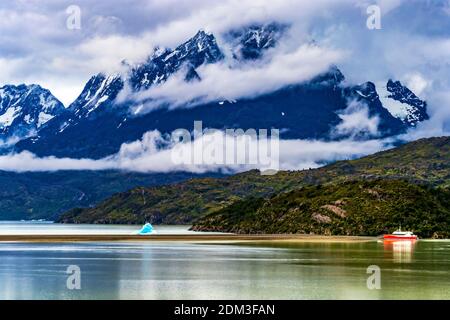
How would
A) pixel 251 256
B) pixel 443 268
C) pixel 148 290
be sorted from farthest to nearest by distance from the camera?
pixel 251 256 < pixel 443 268 < pixel 148 290

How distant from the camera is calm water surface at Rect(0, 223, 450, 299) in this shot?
11381cm

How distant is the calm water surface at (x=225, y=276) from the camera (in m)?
114

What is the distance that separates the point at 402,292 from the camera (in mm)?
114625

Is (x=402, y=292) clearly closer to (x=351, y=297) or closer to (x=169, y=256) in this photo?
(x=351, y=297)

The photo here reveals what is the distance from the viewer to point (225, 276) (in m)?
137

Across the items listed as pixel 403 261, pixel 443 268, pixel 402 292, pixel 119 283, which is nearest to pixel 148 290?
pixel 119 283
